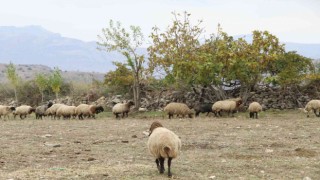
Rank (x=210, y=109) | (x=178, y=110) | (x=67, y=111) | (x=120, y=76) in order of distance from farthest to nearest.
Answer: (x=120, y=76), (x=67, y=111), (x=210, y=109), (x=178, y=110)

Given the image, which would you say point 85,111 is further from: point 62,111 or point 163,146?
point 163,146

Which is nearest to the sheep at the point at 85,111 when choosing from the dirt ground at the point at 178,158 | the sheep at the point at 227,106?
the sheep at the point at 227,106

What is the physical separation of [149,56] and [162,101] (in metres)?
5.08

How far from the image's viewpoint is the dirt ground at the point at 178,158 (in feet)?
34.7

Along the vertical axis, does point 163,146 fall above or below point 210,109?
below

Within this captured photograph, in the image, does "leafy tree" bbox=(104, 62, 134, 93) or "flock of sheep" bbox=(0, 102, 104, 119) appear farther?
"leafy tree" bbox=(104, 62, 134, 93)

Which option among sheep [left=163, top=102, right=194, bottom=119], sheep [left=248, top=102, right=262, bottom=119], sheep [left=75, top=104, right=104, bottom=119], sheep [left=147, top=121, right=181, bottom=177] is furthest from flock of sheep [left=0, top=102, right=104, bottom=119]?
sheep [left=147, top=121, right=181, bottom=177]

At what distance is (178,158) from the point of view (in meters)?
12.7

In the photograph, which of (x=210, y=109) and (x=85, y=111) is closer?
(x=210, y=109)

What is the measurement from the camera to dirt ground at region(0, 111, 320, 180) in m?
10.6

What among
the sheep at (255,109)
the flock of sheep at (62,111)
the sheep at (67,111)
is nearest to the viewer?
the sheep at (255,109)

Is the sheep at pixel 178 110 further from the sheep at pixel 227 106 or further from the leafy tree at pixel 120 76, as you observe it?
the leafy tree at pixel 120 76

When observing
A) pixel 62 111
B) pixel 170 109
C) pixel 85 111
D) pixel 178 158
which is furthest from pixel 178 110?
pixel 178 158

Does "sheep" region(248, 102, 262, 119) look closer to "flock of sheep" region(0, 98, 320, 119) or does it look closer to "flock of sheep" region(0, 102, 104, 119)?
"flock of sheep" region(0, 98, 320, 119)
